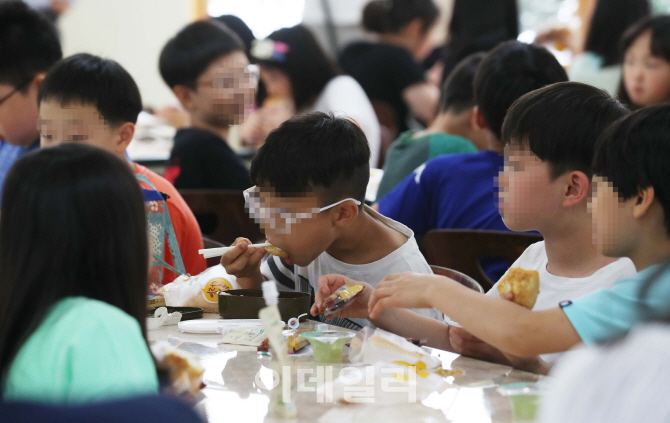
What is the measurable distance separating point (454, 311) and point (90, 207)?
0.58 meters

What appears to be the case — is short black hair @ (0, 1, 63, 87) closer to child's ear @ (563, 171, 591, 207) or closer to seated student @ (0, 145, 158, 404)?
seated student @ (0, 145, 158, 404)

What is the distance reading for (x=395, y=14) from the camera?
469 cm

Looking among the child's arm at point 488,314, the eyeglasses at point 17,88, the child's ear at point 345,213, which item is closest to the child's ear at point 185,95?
the eyeglasses at point 17,88

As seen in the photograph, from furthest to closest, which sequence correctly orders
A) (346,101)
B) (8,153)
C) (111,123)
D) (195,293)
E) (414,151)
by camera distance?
(346,101), (414,151), (8,153), (111,123), (195,293)

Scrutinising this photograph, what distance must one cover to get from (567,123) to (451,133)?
1381mm

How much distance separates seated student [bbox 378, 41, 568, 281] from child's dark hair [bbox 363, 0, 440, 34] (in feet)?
8.54

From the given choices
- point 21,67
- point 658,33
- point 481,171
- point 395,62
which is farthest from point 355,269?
point 395,62

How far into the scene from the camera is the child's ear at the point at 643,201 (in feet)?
3.25

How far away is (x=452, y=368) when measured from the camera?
A: 114cm

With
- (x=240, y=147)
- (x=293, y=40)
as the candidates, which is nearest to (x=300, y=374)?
(x=293, y=40)

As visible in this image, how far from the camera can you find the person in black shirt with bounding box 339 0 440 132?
431 cm

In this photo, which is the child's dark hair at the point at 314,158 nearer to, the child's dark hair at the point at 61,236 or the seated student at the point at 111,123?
the seated student at the point at 111,123

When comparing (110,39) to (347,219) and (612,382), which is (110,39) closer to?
(347,219)

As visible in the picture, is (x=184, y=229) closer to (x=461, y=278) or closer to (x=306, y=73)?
(x=461, y=278)
